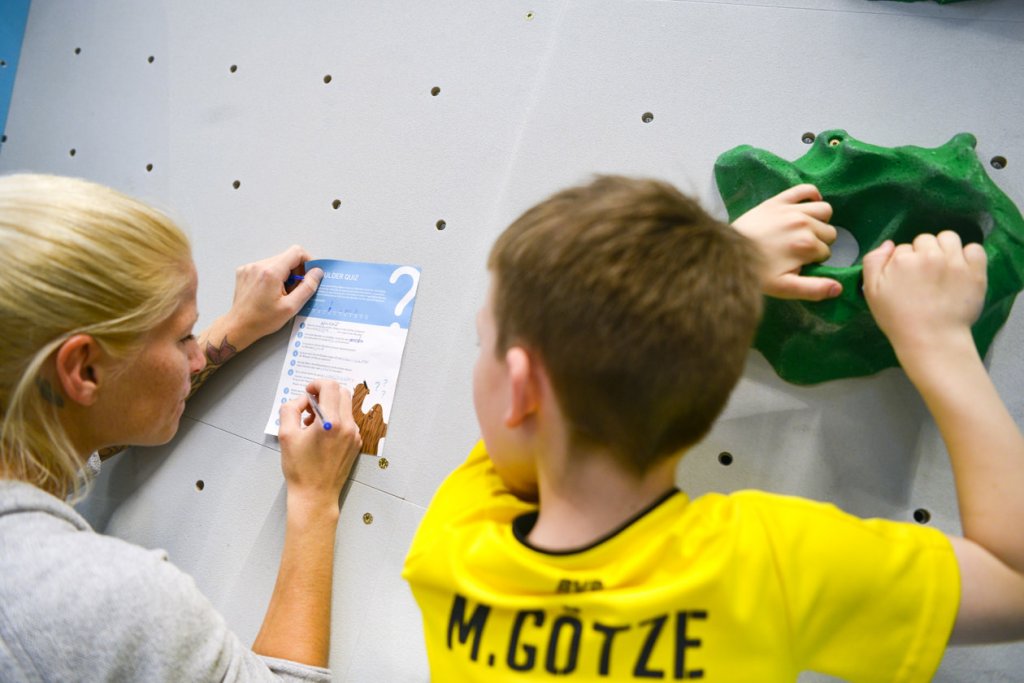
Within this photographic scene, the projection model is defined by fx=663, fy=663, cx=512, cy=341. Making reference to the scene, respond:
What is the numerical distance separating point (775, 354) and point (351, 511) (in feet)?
1.85

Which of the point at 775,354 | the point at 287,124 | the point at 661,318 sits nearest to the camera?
the point at 661,318

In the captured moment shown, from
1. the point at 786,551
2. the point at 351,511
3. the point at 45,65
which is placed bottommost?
the point at 351,511

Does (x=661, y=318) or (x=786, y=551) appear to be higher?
(x=661, y=318)

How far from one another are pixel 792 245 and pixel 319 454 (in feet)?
2.03

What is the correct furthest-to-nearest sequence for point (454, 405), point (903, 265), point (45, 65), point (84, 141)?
point (45, 65) < point (84, 141) < point (454, 405) < point (903, 265)

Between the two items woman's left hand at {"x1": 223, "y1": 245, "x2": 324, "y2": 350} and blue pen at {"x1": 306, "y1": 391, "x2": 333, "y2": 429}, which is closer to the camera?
blue pen at {"x1": 306, "y1": 391, "x2": 333, "y2": 429}

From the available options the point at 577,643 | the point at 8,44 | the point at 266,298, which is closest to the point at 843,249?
the point at 577,643

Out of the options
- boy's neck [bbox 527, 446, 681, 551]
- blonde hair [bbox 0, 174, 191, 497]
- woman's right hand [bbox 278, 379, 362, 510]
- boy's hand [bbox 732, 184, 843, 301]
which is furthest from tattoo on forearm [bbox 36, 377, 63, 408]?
boy's hand [bbox 732, 184, 843, 301]

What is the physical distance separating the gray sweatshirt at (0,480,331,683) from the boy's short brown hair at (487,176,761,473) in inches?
16.8

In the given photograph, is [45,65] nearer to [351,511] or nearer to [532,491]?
[351,511]

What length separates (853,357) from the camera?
2.26ft

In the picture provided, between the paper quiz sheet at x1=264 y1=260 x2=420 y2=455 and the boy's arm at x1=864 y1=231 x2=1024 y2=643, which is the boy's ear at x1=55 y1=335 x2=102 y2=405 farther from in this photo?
the boy's arm at x1=864 y1=231 x2=1024 y2=643

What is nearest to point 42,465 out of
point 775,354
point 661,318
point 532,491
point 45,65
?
point 532,491

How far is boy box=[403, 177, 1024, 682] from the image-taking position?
1.54 feet
